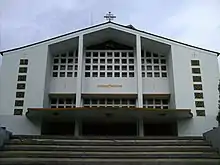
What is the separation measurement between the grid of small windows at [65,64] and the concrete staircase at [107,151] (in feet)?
26.6

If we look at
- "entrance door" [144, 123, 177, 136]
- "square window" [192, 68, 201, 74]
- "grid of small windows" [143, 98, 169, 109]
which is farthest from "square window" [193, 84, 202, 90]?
"entrance door" [144, 123, 177, 136]

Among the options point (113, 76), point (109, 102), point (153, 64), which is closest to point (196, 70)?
point (153, 64)

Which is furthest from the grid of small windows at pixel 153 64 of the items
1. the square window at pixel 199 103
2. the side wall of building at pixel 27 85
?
the side wall of building at pixel 27 85

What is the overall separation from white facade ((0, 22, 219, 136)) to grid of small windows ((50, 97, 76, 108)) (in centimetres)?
6

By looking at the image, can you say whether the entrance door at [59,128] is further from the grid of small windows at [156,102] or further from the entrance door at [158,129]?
the grid of small windows at [156,102]

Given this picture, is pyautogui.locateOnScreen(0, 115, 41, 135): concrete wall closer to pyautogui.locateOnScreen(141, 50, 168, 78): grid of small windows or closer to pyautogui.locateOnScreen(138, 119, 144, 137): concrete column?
pyautogui.locateOnScreen(138, 119, 144, 137): concrete column

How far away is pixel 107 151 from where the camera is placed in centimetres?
904

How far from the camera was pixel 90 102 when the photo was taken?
17562mm

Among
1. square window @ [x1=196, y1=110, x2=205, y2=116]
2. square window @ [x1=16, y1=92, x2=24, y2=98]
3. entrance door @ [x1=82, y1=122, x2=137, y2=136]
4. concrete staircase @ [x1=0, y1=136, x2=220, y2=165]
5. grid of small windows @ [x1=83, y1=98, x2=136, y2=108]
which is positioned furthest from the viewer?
grid of small windows @ [x1=83, y1=98, x2=136, y2=108]

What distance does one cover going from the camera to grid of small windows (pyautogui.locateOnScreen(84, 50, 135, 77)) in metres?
17.8

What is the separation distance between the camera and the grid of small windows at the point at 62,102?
57.5 feet

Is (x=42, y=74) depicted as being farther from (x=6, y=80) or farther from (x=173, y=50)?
(x=173, y=50)

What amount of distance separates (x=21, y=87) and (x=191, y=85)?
9.33 m

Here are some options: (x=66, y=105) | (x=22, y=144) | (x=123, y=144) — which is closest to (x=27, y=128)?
(x=66, y=105)
